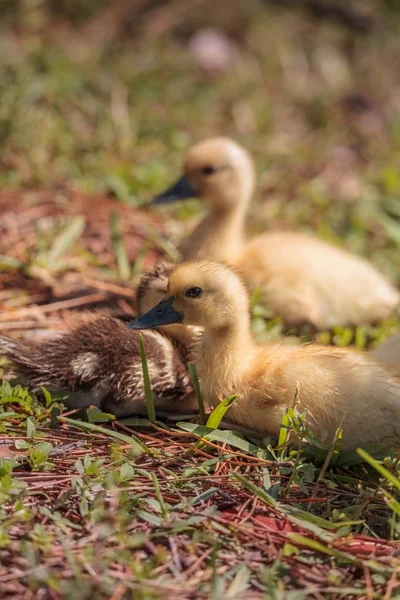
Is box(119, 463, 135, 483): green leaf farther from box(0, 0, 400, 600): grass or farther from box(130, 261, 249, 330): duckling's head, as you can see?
box(130, 261, 249, 330): duckling's head

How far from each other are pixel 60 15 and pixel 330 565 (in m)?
5.18

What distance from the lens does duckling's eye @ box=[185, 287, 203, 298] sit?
2479 mm

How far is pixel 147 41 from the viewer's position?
6.00m

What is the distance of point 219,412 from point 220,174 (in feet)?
4.99

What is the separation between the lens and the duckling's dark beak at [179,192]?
372cm

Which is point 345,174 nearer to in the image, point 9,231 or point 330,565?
point 9,231

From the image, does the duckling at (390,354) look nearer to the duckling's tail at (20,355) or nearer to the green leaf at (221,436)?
the green leaf at (221,436)

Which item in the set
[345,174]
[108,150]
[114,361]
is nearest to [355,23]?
[345,174]

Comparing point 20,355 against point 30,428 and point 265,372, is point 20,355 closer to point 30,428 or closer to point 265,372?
point 30,428

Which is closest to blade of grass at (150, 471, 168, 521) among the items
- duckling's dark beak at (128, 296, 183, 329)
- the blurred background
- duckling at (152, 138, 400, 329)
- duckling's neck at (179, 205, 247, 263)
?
duckling's dark beak at (128, 296, 183, 329)

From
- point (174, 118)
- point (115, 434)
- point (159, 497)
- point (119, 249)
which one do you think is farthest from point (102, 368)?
point (174, 118)

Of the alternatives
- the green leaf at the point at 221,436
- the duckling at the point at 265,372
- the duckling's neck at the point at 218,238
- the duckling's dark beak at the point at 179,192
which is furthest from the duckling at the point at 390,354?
the duckling's dark beak at the point at 179,192

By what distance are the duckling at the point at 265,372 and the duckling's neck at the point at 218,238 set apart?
94cm

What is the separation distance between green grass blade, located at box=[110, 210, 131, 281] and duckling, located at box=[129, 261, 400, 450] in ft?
3.39
